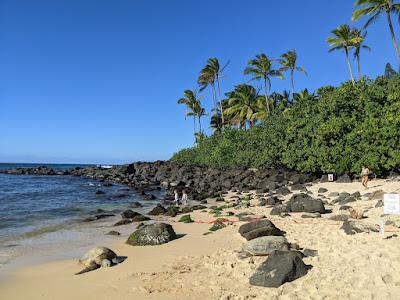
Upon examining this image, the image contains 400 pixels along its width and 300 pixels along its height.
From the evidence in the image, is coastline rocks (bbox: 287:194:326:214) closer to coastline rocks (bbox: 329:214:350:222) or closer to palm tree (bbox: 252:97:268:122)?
coastline rocks (bbox: 329:214:350:222)

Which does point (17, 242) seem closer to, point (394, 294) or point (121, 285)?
point (121, 285)

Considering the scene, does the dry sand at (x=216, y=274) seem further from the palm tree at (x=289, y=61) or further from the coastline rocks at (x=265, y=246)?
the palm tree at (x=289, y=61)

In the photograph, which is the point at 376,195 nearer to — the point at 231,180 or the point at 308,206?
the point at 308,206

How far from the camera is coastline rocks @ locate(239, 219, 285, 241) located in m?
11.2

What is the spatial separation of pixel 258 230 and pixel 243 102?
45559 mm

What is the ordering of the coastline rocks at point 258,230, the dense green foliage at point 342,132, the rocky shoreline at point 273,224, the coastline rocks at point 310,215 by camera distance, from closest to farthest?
1. the rocky shoreline at point 273,224
2. the coastline rocks at point 258,230
3. the coastline rocks at point 310,215
4. the dense green foliage at point 342,132

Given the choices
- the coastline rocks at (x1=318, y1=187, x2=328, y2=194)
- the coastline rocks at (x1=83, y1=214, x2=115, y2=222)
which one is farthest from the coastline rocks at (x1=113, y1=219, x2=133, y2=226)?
the coastline rocks at (x1=318, y1=187, x2=328, y2=194)

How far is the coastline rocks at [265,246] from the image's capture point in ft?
31.0

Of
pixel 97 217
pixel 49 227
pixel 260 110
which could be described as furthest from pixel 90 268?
pixel 260 110

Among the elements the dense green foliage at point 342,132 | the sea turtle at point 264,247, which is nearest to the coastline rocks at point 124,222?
the sea turtle at point 264,247

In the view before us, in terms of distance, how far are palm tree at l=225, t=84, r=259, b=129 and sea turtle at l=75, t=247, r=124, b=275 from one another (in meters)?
44.3

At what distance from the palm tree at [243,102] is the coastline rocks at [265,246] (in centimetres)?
4373

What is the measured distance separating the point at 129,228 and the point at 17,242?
4222 millimetres

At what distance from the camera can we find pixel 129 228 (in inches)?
619
